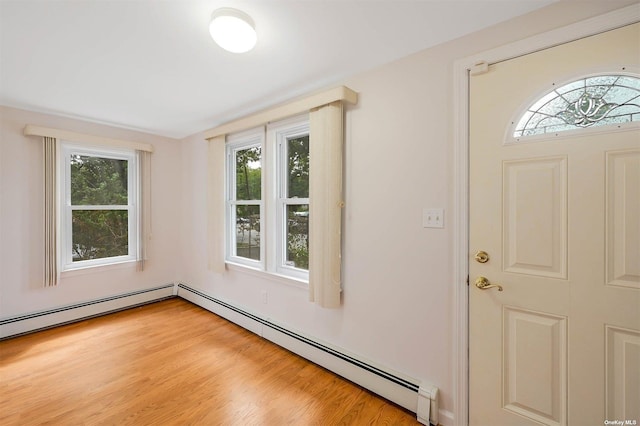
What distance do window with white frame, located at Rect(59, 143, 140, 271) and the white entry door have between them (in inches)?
158

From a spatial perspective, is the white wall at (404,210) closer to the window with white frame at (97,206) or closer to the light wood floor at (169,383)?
the light wood floor at (169,383)

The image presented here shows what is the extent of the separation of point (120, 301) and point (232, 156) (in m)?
2.39

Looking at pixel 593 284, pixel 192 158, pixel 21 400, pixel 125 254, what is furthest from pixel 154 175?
pixel 593 284

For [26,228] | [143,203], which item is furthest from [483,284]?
[26,228]

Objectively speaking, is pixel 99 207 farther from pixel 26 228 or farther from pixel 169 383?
pixel 169 383

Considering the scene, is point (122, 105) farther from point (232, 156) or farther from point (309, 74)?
point (309, 74)

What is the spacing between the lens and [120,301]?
11.3 feet

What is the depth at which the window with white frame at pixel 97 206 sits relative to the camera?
10.2 ft

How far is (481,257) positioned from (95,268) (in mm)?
4116

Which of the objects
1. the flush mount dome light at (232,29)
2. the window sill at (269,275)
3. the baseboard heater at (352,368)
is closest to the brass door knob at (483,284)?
the baseboard heater at (352,368)

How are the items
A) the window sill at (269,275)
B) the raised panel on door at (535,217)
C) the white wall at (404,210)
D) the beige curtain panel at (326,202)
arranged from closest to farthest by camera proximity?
1. the raised panel on door at (535,217)
2. the white wall at (404,210)
3. the beige curtain panel at (326,202)
4. the window sill at (269,275)

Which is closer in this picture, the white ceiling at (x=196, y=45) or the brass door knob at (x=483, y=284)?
the white ceiling at (x=196, y=45)

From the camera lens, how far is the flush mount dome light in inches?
55.7

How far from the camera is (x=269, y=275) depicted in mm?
2748
